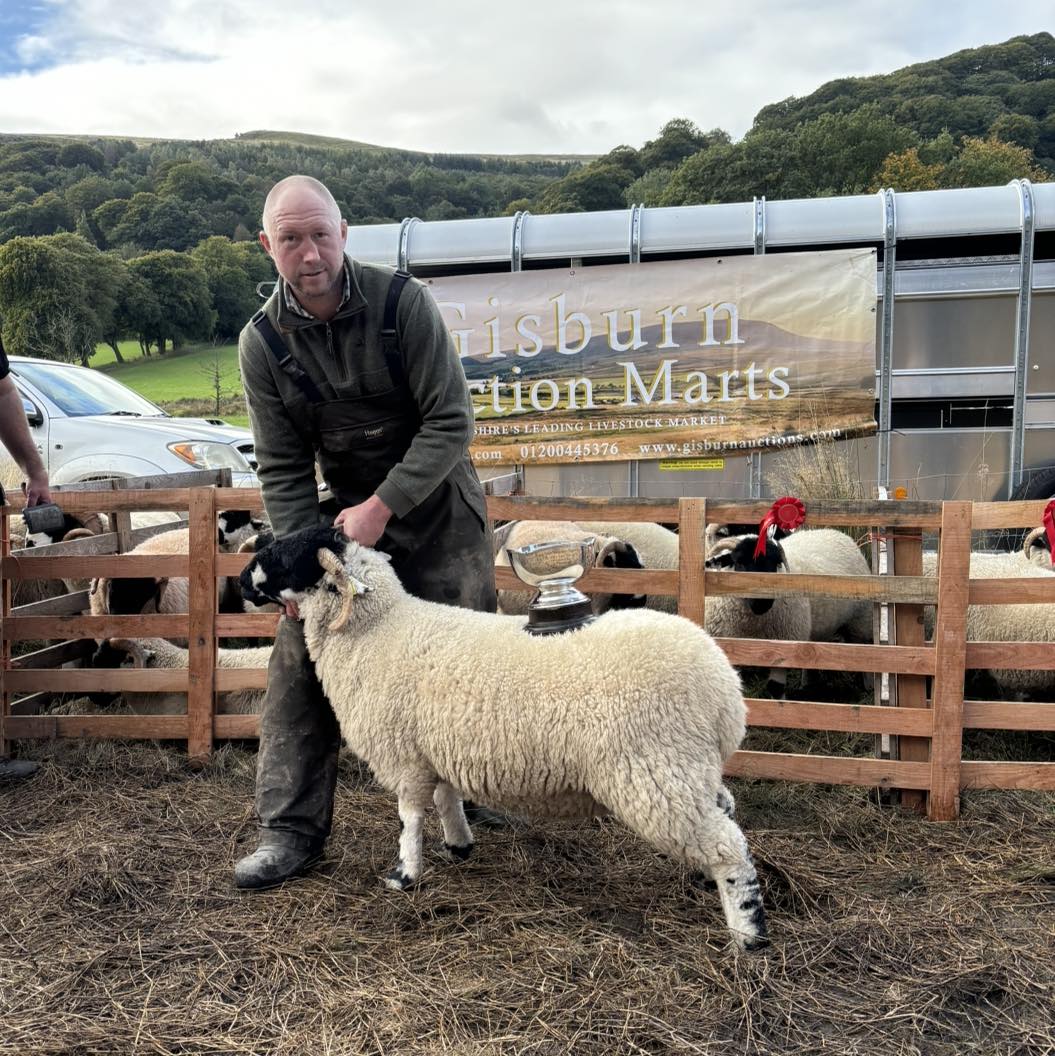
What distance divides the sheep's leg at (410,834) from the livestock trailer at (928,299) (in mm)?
6331

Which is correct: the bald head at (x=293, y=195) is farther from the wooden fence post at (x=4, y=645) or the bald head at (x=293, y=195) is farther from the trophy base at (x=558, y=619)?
the wooden fence post at (x=4, y=645)

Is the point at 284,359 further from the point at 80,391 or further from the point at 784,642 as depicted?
the point at 80,391

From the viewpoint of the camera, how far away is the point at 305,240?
3.19 meters

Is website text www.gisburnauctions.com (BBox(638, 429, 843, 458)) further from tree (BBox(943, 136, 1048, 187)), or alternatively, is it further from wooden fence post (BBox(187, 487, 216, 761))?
tree (BBox(943, 136, 1048, 187))

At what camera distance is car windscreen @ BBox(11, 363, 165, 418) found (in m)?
9.08

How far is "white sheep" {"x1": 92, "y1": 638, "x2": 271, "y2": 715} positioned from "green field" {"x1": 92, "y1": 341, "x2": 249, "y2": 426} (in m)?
22.8

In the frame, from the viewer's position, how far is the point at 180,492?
16.5ft

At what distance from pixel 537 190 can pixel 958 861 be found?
7315cm

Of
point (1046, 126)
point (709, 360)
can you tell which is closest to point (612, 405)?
point (709, 360)

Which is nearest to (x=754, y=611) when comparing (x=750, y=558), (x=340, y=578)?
(x=750, y=558)

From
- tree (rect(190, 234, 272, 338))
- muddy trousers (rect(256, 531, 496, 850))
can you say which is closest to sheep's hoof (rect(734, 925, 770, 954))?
muddy trousers (rect(256, 531, 496, 850))

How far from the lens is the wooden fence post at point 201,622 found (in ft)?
16.0

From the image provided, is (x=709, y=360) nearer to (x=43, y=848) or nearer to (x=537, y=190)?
(x=43, y=848)

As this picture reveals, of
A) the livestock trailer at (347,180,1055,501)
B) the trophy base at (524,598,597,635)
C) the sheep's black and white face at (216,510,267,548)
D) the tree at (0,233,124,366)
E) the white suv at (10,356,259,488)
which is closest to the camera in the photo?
the trophy base at (524,598,597,635)
